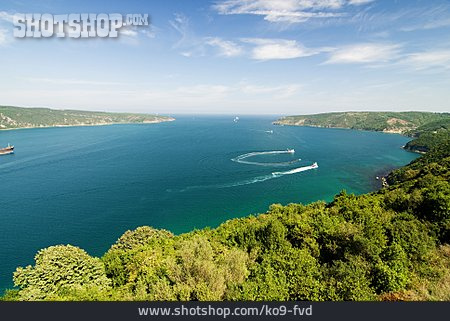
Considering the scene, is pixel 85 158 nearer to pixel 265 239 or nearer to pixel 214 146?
pixel 214 146

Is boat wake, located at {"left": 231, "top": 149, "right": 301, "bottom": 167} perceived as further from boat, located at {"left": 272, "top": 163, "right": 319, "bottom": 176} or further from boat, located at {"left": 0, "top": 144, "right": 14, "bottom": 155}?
boat, located at {"left": 0, "top": 144, "right": 14, "bottom": 155}

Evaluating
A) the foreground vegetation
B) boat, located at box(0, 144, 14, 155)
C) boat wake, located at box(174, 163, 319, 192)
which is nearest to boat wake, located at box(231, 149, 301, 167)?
boat wake, located at box(174, 163, 319, 192)

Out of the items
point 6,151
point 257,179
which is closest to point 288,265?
point 257,179

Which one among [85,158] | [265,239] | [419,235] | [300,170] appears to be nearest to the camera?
[419,235]

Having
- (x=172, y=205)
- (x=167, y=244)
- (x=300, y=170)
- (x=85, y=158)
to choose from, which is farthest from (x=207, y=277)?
(x=85, y=158)

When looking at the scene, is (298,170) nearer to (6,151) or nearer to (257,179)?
(257,179)

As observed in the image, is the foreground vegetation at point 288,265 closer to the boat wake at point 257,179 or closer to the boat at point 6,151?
the boat wake at point 257,179

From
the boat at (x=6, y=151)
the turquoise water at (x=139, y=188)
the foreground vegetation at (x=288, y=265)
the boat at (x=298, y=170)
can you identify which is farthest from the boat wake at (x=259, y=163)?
the boat at (x=6, y=151)
